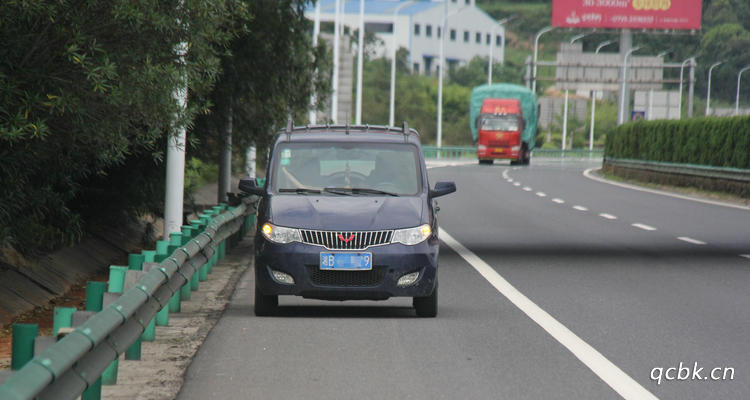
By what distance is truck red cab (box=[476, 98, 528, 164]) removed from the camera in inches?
2822

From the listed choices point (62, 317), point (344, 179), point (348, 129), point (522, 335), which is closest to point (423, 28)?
point (348, 129)

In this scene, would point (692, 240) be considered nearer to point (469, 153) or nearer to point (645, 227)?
point (645, 227)

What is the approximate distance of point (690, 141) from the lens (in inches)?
1561

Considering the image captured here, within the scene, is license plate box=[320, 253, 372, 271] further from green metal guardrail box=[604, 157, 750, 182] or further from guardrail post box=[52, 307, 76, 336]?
green metal guardrail box=[604, 157, 750, 182]

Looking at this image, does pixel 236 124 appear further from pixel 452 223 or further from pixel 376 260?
pixel 376 260

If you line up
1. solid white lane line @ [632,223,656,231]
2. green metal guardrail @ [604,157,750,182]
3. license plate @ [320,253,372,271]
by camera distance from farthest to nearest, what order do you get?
green metal guardrail @ [604,157,750,182], solid white lane line @ [632,223,656,231], license plate @ [320,253,372,271]

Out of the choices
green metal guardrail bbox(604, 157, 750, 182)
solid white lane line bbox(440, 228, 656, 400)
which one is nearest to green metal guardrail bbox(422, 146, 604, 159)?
green metal guardrail bbox(604, 157, 750, 182)

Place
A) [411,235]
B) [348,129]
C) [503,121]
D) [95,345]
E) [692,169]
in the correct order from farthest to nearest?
1. [503,121]
2. [692,169]
3. [348,129]
4. [411,235]
5. [95,345]

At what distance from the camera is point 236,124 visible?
20.3 meters

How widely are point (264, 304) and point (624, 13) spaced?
6387 centimetres

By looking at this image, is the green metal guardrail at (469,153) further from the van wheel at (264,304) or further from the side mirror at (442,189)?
the van wheel at (264,304)

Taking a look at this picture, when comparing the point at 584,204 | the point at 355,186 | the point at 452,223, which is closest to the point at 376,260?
the point at 355,186

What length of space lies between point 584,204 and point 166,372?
78.3ft

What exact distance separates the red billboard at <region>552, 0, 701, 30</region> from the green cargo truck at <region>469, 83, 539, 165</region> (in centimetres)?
467
